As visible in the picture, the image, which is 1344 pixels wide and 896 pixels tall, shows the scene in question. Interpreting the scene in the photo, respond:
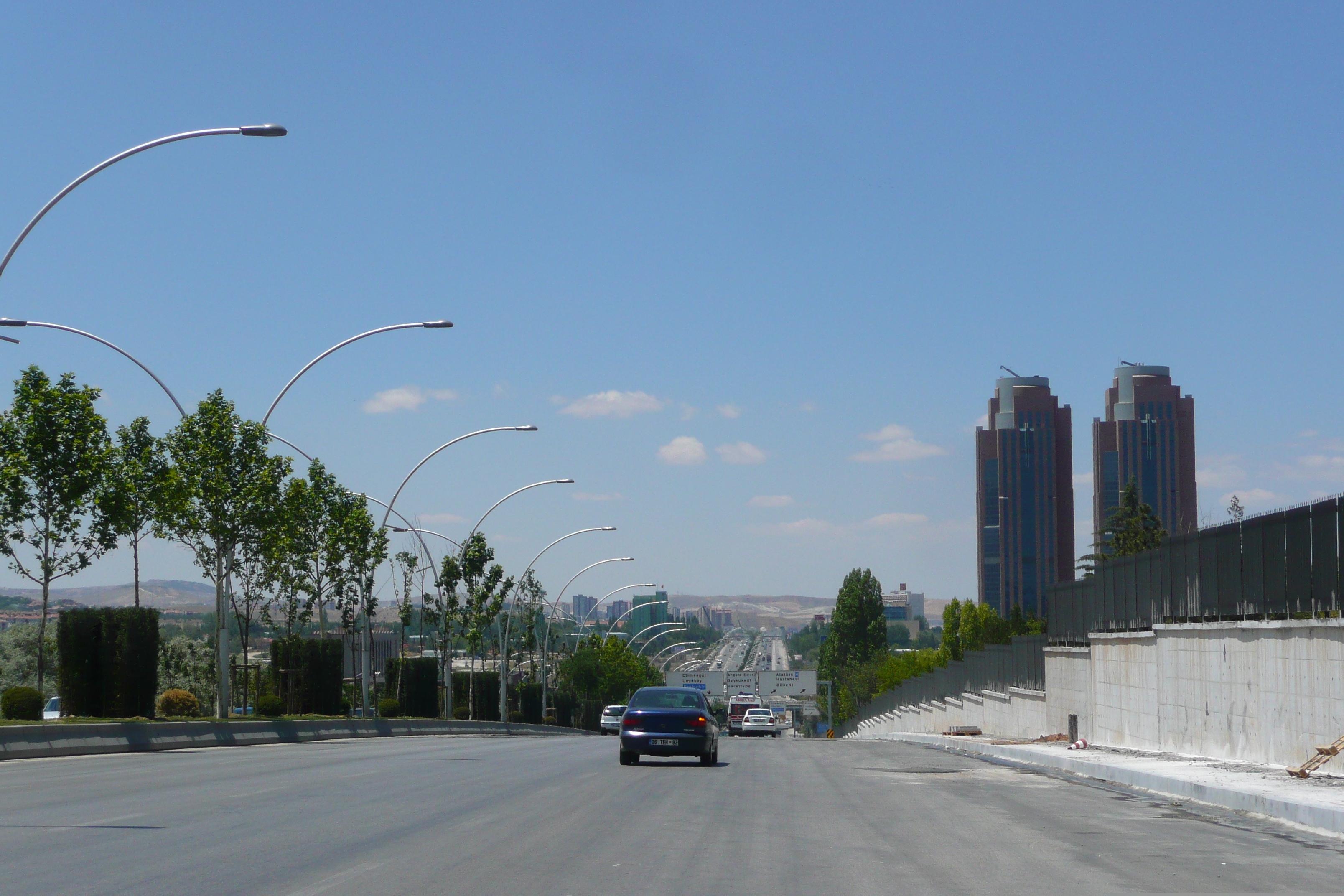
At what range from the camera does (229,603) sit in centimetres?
4588

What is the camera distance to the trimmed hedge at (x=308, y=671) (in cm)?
5238

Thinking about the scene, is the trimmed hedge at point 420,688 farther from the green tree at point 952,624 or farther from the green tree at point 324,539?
the green tree at point 952,624

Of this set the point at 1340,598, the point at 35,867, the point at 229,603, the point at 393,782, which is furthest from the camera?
the point at 229,603

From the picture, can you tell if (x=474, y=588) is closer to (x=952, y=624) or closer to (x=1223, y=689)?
(x=1223, y=689)

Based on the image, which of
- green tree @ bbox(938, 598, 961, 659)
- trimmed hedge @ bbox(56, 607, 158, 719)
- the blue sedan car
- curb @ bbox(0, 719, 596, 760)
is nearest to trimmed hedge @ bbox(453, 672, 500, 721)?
curb @ bbox(0, 719, 596, 760)

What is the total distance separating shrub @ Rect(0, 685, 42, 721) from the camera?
3241 centimetres

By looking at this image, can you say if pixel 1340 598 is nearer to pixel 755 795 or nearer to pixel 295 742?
pixel 755 795

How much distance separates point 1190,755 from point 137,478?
32.1 m

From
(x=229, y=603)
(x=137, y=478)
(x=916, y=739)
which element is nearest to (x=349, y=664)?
(x=229, y=603)

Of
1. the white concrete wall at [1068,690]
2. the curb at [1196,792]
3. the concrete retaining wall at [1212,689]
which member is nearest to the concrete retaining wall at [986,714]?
the white concrete wall at [1068,690]

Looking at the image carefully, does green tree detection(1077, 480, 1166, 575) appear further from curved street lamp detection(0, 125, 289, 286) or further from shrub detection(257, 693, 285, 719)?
curved street lamp detection(0, 125, 289, 286)

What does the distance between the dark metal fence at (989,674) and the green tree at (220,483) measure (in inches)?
954

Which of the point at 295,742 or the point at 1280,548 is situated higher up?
the point at 1280,548

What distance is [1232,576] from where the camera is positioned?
22.8 metres
